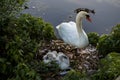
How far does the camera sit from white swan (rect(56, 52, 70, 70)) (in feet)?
17.0

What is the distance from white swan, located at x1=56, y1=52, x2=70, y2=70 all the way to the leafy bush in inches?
13.5

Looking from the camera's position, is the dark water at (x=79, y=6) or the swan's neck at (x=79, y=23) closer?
the swan's neck at (x=79, y=23)

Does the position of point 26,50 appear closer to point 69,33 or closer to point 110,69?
point 69,33

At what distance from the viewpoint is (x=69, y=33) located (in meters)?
5.92

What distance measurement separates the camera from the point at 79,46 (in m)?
5.76

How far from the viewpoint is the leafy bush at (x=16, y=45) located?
4.80 meters

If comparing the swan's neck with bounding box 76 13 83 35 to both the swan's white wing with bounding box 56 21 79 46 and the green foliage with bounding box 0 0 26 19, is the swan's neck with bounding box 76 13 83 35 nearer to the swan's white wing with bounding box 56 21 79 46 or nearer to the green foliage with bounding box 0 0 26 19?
the swan's white wing with bounding box 56 21 79 46

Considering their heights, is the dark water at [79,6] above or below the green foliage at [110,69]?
above

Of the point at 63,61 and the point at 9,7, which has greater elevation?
the point at 9,7

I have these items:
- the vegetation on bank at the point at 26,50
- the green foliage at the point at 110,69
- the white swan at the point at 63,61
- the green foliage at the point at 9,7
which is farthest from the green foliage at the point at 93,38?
the green foliage at the point at 110,69

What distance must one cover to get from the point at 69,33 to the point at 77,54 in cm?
40

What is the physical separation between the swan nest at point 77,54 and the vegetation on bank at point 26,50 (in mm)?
152

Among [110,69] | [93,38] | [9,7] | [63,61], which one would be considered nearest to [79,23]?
[93,38]

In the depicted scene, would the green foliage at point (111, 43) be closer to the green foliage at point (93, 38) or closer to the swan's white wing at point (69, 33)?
the swan's white wing at point (69, 33)
